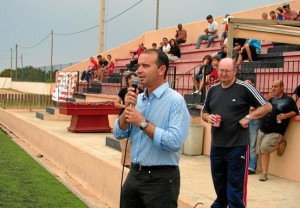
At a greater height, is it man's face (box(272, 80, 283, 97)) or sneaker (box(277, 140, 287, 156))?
man's face (box(272, 80, 283, 97))

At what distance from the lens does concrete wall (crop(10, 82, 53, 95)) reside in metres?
45.4

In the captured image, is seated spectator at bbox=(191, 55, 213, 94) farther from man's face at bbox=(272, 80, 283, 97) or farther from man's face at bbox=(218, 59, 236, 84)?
man's face at bbox=(218, 59, 236, 84)

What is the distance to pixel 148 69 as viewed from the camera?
388 centimetres

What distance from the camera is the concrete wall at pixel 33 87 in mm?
45366

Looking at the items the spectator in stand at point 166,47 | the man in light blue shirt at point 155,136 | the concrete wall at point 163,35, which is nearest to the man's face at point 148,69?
the man in light blue shirt at point 155,136

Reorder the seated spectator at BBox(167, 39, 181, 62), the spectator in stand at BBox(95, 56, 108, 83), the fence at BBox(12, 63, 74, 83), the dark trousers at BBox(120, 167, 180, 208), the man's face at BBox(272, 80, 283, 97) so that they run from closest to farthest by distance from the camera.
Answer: the dark trousers at BBox(120, 167, 180, 208) < the man's face at BBox(272, 80, 283, 97) < the seated spectator at BBox(167, 39, 181, 62) < the spectator in stand at BBox(95, 56, 108, 83) < the fence at BBox(12, 63, 74, 83)

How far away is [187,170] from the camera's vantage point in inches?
370

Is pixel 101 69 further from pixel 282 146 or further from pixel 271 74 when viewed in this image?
pixel 282 146

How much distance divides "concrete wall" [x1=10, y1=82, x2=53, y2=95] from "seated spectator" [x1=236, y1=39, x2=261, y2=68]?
31040mm

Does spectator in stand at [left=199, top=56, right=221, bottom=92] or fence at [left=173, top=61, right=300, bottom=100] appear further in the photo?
spectator in stand at [left=199, top=56, right=221, bottom=92]

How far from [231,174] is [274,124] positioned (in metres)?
3.05

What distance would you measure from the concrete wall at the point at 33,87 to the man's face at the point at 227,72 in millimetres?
38015

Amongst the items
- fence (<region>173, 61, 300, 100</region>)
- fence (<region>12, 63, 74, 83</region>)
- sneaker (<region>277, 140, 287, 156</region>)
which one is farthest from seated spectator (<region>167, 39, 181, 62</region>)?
fence (<region>12, 63, 74, 83</region>)

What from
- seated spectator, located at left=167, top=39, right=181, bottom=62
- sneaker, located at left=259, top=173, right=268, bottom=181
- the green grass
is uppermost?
seated spectator, located at left=167, top=39, right=181, bottom=62
